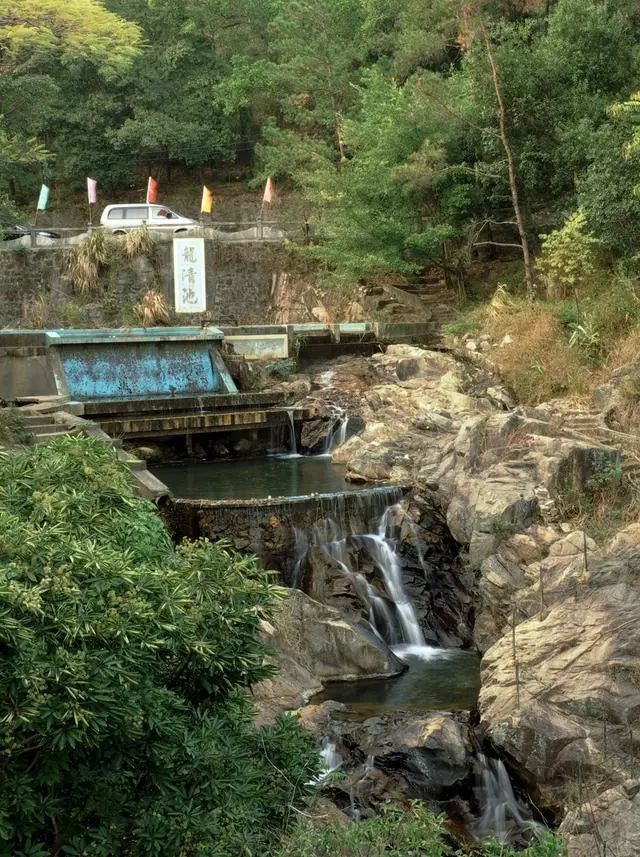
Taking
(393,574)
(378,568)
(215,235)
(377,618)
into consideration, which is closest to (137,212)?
(215,235)

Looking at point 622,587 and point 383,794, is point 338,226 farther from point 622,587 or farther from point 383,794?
point 383,794

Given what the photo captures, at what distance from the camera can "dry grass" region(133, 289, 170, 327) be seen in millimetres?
22078

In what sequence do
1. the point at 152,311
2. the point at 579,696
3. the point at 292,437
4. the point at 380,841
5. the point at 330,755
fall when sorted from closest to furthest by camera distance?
1. the point at 380,841
2. the point at 579,696
3. the point at 330,755
4. the point at 292,437
5. the point at 152,311

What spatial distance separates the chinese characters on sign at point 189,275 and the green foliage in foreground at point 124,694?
17.1 meters

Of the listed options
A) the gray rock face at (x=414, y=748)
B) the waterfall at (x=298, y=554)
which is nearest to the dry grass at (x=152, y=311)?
the waterfall at (x=298, y=554)

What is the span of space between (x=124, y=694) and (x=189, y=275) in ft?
61.7

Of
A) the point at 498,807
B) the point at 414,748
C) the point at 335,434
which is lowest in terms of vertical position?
the point at 498,807

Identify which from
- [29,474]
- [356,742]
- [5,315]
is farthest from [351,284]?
[29,474]

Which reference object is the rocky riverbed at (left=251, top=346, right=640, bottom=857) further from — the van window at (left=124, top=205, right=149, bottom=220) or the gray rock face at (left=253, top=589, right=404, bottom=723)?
the van window at (left=124, top=205, right=149, bottom=220)

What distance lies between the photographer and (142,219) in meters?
26.9

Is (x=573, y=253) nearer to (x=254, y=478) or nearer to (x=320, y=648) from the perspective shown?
(x=254, y=478)

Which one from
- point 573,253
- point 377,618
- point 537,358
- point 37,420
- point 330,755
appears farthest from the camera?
point 573,253

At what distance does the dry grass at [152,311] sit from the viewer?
2208cm

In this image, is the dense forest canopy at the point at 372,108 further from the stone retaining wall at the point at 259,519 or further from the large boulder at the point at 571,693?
the large boulder at the point at 571,693
